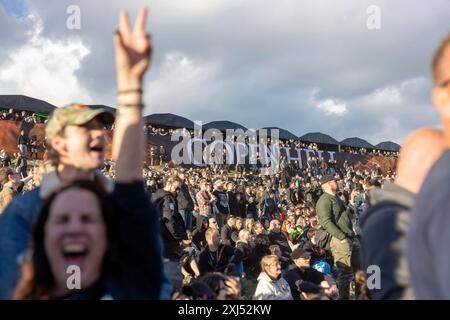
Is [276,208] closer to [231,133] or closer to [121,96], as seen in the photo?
[231,133]

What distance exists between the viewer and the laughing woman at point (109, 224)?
1571 millimetres

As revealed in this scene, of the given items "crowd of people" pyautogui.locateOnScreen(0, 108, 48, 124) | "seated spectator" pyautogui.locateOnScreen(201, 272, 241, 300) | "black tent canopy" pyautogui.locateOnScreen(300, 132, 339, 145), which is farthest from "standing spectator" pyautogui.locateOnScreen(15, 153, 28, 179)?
"black tent canopy" pyautogui.locateOnScreen(300, 132, 339, 145)

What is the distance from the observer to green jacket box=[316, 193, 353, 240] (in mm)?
6930

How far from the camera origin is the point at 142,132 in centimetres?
163

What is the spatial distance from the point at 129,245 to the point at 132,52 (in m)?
0.63

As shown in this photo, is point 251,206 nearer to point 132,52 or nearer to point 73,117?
point 73,117

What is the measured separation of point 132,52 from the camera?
5.15 ft

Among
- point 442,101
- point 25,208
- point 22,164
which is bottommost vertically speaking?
point 25,208

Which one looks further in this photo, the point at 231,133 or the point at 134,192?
A: the point at 231,133

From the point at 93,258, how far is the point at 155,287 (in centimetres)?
25

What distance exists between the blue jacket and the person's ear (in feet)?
3.10

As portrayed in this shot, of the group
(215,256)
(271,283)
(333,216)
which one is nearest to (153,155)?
(215,256)

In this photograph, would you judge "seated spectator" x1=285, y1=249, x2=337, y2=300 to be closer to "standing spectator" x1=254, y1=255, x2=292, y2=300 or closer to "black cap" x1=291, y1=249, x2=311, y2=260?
"black cap" x1=291, y1=249, x2=311, y2=260
